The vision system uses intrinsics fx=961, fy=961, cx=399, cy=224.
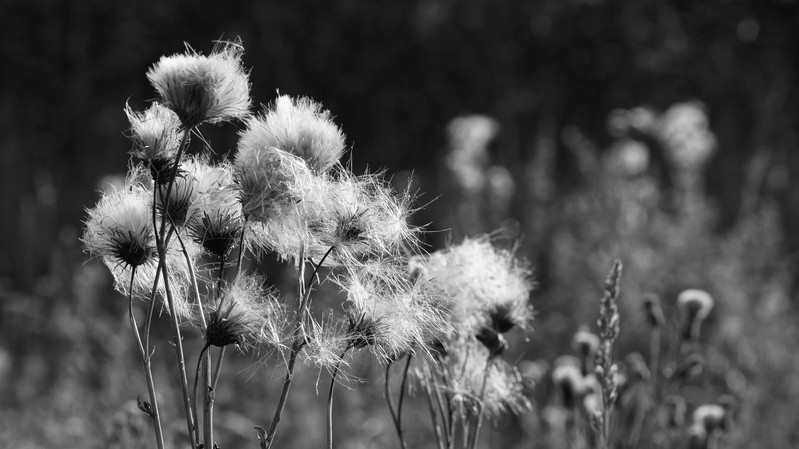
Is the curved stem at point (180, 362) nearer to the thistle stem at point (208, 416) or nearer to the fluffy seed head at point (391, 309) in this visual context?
the thistle stem at point (208, 416)

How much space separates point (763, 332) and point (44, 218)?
406 centimetres

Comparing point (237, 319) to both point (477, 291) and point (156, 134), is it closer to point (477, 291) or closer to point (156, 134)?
point (156, 134)

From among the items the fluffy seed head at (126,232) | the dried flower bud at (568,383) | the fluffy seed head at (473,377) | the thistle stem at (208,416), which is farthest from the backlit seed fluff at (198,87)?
the dried flower bud at (568,383)

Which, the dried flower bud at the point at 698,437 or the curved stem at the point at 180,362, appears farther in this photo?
the dried flower bud at the point at 698,437

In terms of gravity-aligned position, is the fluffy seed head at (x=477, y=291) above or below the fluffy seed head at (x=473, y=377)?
above

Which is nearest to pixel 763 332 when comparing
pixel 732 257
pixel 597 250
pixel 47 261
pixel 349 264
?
pixel 732 257

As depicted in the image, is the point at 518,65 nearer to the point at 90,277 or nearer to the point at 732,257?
the point at 732,257

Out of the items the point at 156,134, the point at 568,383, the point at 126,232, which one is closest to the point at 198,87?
the point at 156,134

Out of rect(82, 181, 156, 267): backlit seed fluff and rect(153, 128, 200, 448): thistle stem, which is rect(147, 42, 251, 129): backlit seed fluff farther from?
rect(82, 181, 156, 267): backlit seed fluff

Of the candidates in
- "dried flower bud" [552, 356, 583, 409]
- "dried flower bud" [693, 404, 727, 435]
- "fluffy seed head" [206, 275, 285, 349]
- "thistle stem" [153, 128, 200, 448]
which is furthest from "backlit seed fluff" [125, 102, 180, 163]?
"dried flower bud" [693, 404, 727, 435]

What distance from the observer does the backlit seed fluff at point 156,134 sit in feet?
3.38

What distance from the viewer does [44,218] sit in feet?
18.9

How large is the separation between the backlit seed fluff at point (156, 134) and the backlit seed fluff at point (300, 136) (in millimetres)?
80

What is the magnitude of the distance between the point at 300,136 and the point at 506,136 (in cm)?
613
